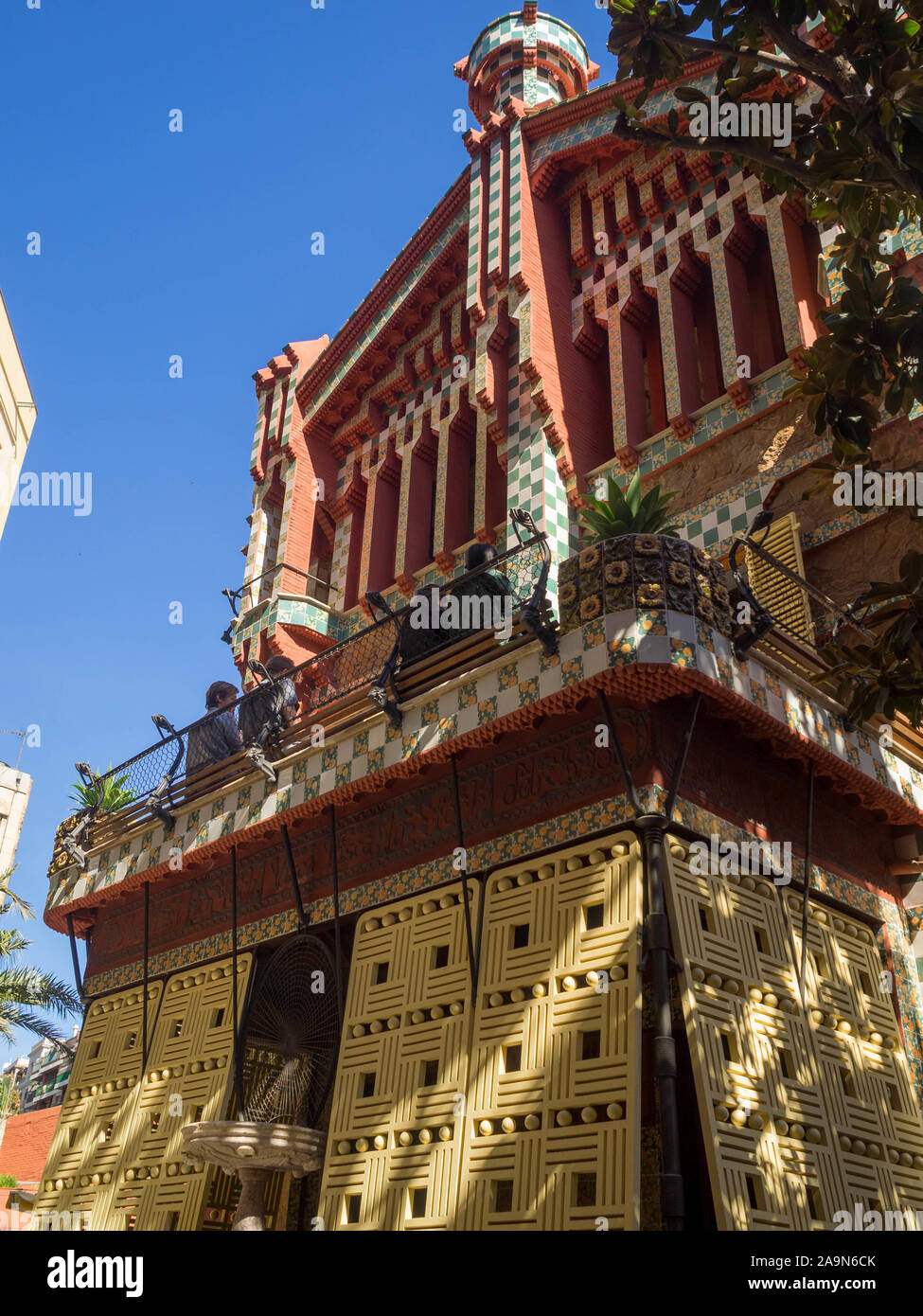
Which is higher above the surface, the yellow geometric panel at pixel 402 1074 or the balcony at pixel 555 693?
the balcony at pixel 555 693

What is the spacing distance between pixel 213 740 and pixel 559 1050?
5498 mm

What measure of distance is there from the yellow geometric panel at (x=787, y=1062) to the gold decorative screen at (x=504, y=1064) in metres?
0.45

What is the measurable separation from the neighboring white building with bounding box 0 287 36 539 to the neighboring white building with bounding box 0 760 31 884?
109 ft

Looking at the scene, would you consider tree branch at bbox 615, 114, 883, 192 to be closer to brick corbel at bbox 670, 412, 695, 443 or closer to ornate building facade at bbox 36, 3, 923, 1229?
ornate building facade at bbox 36, 3, 923, 1229

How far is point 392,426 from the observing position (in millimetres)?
16812

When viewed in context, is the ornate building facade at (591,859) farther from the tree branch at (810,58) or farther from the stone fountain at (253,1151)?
the tree branch at (810,58)

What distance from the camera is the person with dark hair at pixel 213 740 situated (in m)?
11.3

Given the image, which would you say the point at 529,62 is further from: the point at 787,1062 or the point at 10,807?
the point at 10,807

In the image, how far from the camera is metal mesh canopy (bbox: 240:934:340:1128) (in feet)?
31.5

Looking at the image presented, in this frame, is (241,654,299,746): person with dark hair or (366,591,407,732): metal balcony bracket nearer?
(366,591,407,732): metal balcony bracket

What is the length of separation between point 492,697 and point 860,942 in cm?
340

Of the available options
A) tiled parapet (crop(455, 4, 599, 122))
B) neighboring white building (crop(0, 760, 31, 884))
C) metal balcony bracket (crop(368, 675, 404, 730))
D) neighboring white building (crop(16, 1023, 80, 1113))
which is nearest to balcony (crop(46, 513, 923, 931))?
metal balcony bracket (crop(368, 675, 404, 730))

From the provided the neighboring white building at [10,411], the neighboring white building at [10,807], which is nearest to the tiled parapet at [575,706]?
the neighboring white building at [10,411]
